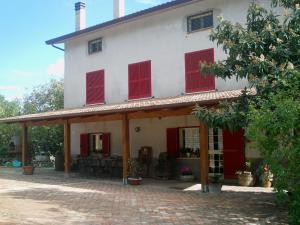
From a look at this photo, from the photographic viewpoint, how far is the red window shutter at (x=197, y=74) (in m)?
14.8

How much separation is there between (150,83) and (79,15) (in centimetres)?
671

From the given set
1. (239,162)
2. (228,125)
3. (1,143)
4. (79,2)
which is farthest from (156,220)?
(1,143)

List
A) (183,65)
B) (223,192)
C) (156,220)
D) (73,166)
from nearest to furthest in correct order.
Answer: (156,220) < (223,192) < (183,65) < (73,166)

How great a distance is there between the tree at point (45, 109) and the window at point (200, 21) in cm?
1112

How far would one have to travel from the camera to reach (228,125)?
957 cm

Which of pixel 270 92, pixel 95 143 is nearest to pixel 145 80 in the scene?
pixel 95 143

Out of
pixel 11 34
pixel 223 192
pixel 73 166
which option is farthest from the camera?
pixel 73 166

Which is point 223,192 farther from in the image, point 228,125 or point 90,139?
point 90,139

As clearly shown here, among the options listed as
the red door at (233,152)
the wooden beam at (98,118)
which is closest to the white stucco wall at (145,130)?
the red door at (233,152)

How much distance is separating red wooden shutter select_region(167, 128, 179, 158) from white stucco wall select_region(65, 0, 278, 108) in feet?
4.75

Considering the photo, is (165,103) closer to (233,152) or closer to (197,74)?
(197,74)

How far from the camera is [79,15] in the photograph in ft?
68.6

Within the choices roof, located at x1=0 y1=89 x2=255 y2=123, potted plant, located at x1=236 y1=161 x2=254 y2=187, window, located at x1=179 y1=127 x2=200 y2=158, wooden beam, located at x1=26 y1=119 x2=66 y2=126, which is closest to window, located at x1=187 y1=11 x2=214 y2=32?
roof, located at x1=0 y1=89 x2=255 y2=123

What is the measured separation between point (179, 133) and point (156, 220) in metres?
8.18
